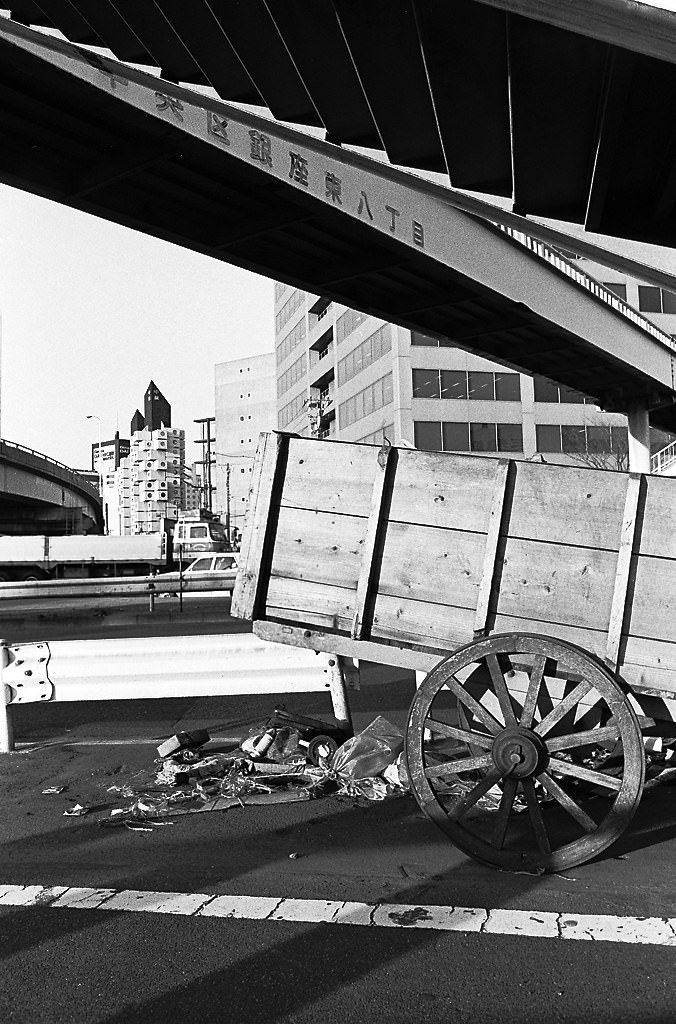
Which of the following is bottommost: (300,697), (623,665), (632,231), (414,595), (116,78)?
(300,697)

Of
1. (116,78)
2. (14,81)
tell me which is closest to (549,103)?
(116,78)

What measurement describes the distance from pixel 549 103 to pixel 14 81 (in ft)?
20.4

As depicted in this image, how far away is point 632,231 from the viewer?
26.6ft

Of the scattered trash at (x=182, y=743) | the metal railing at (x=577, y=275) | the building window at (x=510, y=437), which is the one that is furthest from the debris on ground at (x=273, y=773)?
the building window at (x=510, y=437)

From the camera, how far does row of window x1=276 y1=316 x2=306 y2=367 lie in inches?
3164

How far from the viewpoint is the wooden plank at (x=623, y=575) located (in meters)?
4.43

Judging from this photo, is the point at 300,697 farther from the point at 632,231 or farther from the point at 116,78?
the point at 116,78

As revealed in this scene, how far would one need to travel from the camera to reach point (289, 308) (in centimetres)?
8519

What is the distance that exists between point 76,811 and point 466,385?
2081 inches

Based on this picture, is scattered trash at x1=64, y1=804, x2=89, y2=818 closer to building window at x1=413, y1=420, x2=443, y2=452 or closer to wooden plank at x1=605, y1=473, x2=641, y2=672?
wooden plank at x1=605, y1=473, x2=641, y2=672

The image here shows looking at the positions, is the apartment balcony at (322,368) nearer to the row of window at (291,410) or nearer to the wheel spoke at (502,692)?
the row of window at (291,410)

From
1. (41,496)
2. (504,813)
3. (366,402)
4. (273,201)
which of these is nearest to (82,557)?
(41,496)

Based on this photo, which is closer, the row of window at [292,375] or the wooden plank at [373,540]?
the wooden plank at [373,540]

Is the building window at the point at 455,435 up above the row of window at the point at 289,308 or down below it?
below
